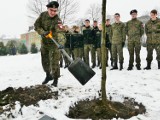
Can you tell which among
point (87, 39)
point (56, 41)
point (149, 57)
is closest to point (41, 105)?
point (56, 41)

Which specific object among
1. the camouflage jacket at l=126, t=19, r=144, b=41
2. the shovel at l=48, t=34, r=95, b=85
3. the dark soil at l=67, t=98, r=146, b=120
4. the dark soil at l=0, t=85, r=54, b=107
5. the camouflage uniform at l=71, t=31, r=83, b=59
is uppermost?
the camouflage jacket at l=126, t=19, r=144, b=41

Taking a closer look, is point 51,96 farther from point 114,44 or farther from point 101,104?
point 114,44

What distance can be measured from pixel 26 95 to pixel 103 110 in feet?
5.90

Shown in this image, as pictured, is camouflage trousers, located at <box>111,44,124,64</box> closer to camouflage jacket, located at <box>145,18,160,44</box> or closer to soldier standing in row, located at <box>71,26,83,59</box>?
camouflage jacket, located at <box>145,18,160,44</box>

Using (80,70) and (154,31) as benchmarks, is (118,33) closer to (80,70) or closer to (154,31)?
(154,31)

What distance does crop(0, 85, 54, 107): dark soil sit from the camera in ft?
17.3

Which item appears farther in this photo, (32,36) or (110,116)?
(32,36)

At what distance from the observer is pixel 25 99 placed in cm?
542

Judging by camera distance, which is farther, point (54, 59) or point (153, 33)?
point (153, 33)

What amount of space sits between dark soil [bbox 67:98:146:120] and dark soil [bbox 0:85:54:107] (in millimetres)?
817

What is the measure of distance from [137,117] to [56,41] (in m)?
3.07

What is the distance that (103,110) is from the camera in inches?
183

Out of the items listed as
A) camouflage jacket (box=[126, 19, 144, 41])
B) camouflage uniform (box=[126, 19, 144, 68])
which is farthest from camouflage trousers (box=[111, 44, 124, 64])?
camouflage jacket (box=[126, 19, 144, 41])

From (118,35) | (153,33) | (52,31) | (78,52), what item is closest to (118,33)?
(118,35)
